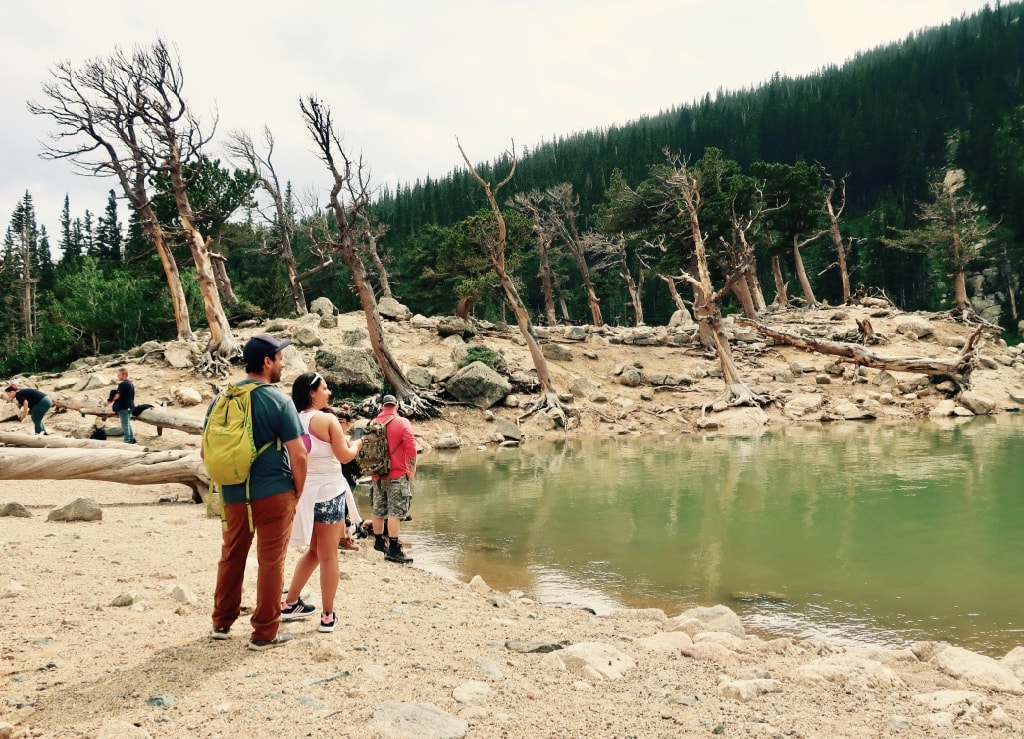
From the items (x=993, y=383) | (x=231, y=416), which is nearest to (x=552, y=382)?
(x=993, y=383)

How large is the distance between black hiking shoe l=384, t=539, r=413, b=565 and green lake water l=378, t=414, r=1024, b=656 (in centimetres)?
23

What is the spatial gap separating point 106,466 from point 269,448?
728 cm

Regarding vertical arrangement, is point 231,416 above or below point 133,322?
below

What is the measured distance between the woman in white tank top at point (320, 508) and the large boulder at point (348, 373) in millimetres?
17649

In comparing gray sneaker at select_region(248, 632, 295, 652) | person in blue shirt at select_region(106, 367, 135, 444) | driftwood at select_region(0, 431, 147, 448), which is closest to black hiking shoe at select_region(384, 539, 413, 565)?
gray sneaker at select_region(248, 632, 295, 652)

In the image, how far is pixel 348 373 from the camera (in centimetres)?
2189

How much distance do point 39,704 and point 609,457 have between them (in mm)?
13945

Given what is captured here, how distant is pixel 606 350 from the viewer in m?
29.7

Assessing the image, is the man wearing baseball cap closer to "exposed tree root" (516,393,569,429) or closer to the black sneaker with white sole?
the black sneaker with white sole

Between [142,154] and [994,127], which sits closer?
[142,154]

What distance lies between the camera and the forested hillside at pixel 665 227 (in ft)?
97.7

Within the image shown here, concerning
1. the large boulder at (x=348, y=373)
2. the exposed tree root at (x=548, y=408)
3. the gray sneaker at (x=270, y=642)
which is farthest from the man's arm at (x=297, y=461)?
the large boulder at (x=348, y=373)

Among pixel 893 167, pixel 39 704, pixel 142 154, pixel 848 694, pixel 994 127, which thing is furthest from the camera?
pixel 893 167

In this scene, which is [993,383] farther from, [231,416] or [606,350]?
[231,416]
